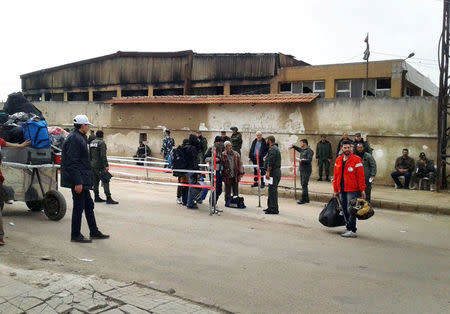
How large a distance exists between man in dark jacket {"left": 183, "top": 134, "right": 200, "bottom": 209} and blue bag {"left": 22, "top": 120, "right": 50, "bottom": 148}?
11.3ft

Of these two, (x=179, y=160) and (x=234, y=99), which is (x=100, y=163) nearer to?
(x=179, y=160)

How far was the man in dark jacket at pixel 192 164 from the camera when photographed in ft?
36.3

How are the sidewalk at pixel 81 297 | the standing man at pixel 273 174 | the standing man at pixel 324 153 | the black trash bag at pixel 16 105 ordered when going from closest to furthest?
the sidewalk at pixel 81 297, the black trash bag at pixel 16 105, the standing man at pixel 273 174, the standing man at pixel 324 153

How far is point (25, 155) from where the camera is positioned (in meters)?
8.77

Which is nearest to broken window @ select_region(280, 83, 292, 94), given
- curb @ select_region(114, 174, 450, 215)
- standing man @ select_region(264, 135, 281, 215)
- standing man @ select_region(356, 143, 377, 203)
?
curb @ select_region(114, 174, 450, 215)

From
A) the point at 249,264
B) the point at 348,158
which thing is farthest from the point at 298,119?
the point at 249,264

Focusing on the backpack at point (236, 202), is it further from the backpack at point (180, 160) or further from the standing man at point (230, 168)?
the backpack at point (180, 160)

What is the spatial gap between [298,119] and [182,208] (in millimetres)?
9380

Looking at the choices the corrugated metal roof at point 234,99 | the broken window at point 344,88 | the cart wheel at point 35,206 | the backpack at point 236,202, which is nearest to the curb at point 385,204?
the backpack at point 236,202

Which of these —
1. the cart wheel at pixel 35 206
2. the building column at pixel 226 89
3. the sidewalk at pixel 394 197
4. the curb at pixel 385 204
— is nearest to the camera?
the cart wheel at pixel 35 206

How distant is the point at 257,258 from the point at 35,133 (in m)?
5.04

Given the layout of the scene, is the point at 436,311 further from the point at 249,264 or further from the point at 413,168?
the point at 413,168

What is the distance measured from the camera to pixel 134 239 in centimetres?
759

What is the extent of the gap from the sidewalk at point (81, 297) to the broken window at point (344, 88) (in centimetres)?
2412
